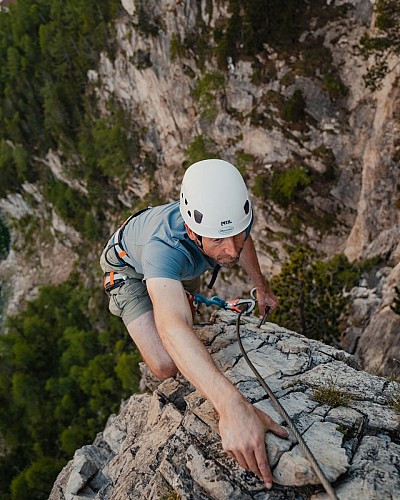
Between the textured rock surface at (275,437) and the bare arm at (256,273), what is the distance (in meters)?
0.44

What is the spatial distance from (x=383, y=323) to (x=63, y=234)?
146 feet

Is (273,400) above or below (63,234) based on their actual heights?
above

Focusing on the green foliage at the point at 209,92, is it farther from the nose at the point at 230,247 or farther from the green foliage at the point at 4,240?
→ the green foliage at the point at 4,240

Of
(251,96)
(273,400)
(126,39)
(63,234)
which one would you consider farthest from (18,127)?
(273,400)

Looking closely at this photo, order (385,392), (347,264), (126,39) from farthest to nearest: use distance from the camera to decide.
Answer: (126,39) < (347,264) < (385,392)

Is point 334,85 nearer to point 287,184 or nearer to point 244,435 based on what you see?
Result: point 287,184

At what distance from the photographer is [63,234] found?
51.2 meters

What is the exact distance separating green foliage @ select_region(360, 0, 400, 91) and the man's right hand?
20.9 m

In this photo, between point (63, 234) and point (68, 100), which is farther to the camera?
point (63, 234)

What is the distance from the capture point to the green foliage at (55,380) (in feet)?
108

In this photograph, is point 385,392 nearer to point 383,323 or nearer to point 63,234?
point 383,323

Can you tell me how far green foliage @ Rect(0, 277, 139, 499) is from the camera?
33.0 metres

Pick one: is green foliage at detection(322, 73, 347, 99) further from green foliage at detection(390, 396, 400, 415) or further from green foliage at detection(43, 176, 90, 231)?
green foliage at detection(43, 176, 90, 231)

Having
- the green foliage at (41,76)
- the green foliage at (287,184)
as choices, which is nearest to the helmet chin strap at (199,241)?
the green foliage at (287,184)
